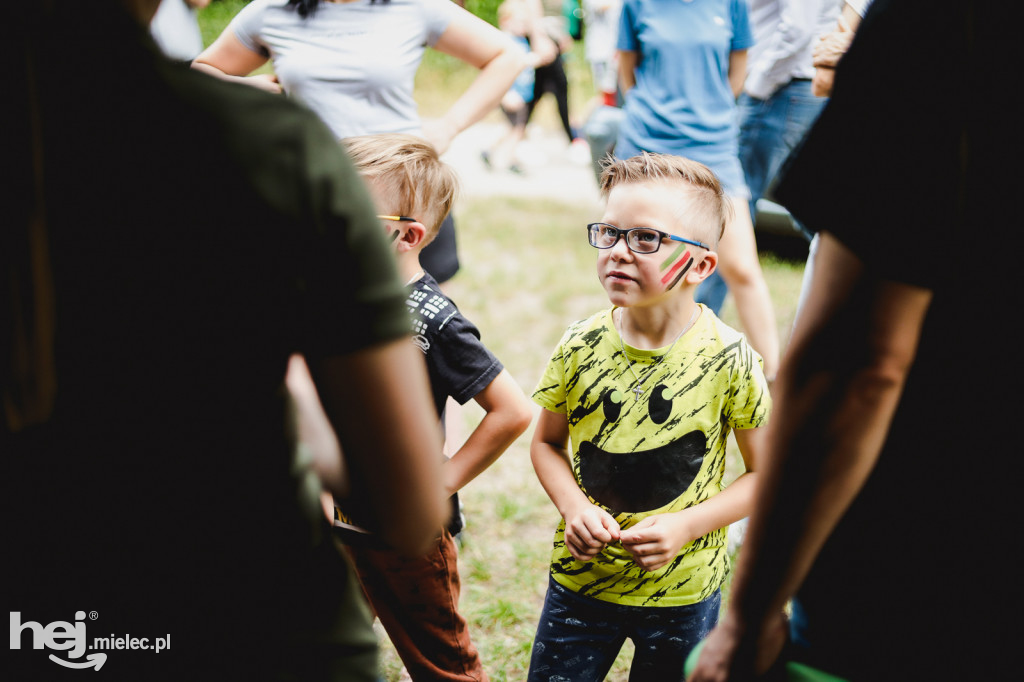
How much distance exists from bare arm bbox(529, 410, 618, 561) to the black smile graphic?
0.19 feet

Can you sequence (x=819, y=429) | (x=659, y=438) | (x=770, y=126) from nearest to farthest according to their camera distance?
(x=819, y=429) → (x=659, y=438) → (x=770, y=126)

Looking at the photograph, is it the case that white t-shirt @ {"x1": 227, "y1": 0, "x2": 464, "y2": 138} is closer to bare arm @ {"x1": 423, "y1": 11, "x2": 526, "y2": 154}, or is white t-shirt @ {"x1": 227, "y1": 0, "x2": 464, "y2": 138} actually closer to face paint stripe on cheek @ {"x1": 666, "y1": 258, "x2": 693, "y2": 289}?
bare arm @ {"x1": 423, "y1": 11, "x2": 526, "y2": 154}

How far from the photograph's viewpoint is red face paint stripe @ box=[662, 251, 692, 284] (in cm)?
190

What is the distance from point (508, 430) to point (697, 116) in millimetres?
2125

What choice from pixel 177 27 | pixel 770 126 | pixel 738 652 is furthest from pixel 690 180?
pixel 770 126

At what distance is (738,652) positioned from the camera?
43.8 inches

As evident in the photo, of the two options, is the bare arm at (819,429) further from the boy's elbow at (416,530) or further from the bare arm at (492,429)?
the bare arm at (492,429)

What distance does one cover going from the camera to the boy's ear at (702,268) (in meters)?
1.94

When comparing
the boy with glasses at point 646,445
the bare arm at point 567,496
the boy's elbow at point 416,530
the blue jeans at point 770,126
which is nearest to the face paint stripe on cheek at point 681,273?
the boy with glasses at point 646,445

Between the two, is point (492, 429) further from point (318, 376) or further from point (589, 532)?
point (318, 376)

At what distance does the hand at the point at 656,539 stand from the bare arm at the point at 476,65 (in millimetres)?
1773

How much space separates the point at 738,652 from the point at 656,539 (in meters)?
0.62

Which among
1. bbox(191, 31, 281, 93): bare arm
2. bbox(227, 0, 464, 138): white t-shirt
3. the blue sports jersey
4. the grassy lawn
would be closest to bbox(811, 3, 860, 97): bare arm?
the blue sports jersey

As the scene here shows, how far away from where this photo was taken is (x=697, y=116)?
11.7ft
